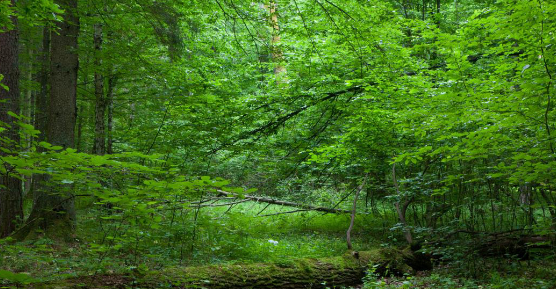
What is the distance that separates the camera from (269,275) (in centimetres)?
567

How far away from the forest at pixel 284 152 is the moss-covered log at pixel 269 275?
3 cm

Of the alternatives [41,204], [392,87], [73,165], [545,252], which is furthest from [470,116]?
[41,204]

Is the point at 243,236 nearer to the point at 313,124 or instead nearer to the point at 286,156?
the point at 286,156

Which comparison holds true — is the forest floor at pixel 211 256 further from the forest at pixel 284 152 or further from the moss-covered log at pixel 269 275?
the moss-covered log at pixel 269 275

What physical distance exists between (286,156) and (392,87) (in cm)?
339

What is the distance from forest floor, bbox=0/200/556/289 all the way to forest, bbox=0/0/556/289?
0.04 m

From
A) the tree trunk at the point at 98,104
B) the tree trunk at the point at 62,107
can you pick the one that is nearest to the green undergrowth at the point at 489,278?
the tree trunk at the point at 62,107

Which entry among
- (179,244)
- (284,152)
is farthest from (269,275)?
(284,152)

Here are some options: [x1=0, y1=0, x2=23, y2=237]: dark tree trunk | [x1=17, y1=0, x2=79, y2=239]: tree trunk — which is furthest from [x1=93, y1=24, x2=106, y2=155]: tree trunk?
[x1=0, y1=0, x2=23, y2=237]: dark tree trunk

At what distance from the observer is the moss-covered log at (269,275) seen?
171 inches

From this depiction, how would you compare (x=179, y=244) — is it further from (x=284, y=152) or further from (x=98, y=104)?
(x=98, y=104)

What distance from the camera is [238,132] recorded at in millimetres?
9086

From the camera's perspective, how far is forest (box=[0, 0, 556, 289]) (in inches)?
173

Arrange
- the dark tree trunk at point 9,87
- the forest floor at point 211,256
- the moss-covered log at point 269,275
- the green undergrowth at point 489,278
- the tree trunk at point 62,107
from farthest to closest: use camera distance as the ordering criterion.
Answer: the dark tree trunk at point 9,87
the tree trunk at point 62,107
the green undergrowth at point 489,278
the forest floor at point 211,256
the moss-covered log at point 269,275
